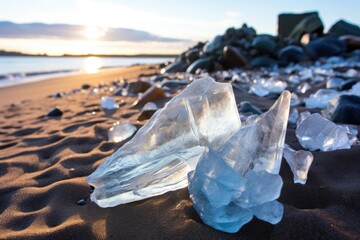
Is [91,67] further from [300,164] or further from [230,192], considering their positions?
[230,192]

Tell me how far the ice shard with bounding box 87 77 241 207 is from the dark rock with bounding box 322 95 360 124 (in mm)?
1069

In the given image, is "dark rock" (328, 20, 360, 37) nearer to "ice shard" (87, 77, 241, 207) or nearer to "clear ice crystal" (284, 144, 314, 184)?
"clear ice crystal" (284, 144, 314, 184)

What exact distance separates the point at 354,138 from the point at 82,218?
1.25 metres

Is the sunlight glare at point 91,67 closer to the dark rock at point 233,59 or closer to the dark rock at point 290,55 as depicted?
the dark rock at point 233,59

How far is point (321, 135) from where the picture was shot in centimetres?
154

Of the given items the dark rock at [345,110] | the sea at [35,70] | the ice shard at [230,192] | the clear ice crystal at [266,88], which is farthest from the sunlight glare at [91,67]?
the ice shard at [230,192]

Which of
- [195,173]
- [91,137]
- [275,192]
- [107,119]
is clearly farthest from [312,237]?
[107,119]

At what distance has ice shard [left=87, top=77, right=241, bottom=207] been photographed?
1.19m

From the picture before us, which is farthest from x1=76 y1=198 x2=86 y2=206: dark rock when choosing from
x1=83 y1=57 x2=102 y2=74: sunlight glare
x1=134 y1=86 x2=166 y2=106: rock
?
x1=83 y1=57 x2=102 y2=74: sunlight glare

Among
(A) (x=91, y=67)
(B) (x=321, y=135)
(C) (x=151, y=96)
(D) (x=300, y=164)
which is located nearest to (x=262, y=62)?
(C) (x=151, y=96)

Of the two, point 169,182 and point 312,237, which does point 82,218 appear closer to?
point 169,182

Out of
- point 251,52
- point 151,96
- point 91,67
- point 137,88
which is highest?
point 151,96

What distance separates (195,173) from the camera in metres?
1.03

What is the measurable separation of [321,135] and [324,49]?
27.8ft
